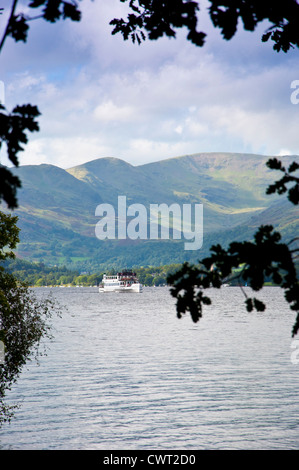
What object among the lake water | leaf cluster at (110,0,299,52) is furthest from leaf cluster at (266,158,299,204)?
the lake water

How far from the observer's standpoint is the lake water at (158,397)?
38375 millimetres

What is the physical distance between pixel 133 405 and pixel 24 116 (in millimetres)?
45079

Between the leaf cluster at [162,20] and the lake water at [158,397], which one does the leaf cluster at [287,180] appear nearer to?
the leaf cluster at [162,20]

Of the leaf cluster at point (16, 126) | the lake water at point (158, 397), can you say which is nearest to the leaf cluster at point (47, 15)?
the leaf cluster at point (16, 126)

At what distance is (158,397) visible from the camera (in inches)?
2028

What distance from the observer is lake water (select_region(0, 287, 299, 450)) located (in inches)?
1511

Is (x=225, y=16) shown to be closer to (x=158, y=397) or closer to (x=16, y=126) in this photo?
(x=16, y=126)

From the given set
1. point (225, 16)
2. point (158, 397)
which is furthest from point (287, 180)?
point (158, 397)

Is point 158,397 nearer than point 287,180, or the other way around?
point 287,180

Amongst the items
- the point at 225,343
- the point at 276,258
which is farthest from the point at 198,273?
the point at 225,343

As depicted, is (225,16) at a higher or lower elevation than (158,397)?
higher

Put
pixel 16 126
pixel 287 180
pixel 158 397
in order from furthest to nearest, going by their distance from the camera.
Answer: pixel 158 397 → pixel 287 180 → pixel 16 126
